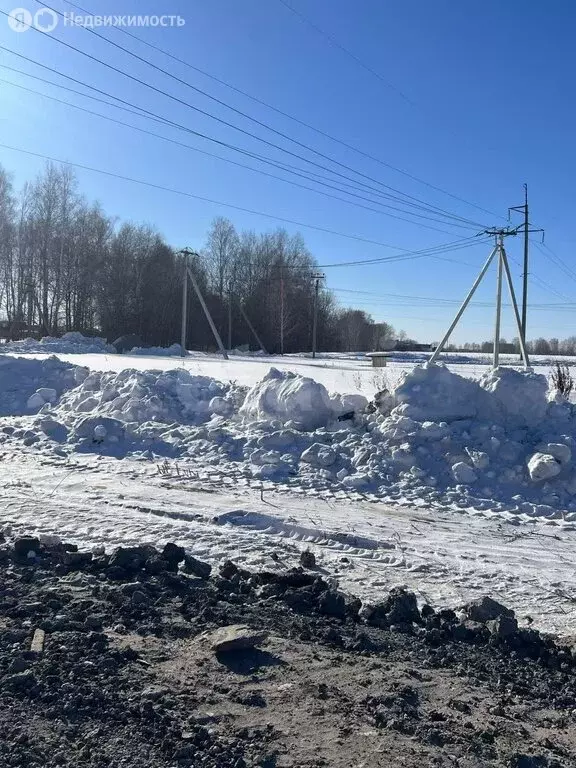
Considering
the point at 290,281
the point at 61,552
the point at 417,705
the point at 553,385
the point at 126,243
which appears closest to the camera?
the point at 417,705

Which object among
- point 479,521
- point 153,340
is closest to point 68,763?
point 479,521

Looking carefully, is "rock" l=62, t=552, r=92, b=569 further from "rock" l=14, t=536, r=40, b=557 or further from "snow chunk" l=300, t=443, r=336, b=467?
"snow chunk" l=300, t=443, r=336, b=467

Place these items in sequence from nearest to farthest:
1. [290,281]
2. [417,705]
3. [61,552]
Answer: [417,705]
[61,552]
[290,281]

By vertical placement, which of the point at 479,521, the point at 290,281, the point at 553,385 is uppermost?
the point at 290,281

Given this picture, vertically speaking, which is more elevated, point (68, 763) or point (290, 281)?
point (290, 281)

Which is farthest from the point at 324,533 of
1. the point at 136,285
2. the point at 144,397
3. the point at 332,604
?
the point at 136,285

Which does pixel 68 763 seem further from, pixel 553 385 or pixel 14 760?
pixel 553 385

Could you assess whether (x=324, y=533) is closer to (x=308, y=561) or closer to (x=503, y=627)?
(x=308, y=561)

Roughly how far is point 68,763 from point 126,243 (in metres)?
56.4

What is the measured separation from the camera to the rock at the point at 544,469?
846 cm

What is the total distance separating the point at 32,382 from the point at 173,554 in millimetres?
10876

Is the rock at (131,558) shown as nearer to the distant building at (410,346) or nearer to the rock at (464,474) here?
the rock at (464,474)

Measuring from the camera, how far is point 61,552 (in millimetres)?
5832

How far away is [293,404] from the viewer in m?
10.9
